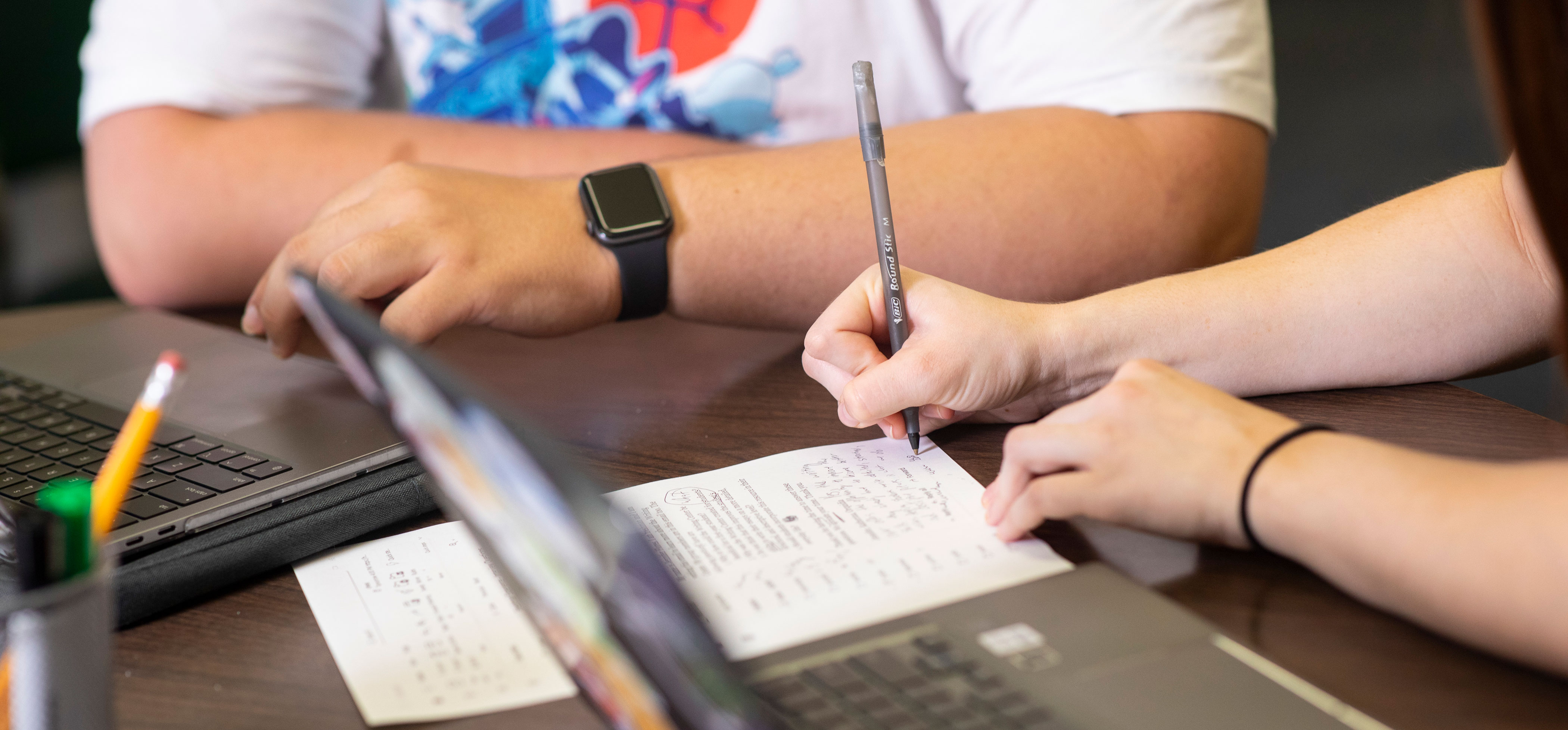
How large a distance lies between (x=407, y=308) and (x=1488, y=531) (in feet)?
2.06

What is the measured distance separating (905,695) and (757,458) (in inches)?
11.0

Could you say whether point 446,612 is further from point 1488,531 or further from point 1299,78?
point 1299,78

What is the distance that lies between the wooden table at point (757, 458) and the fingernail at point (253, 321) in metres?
0.16

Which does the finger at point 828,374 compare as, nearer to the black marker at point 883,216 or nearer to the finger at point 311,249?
the black marker at point 883,216

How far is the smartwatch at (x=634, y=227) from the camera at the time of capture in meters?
0.80

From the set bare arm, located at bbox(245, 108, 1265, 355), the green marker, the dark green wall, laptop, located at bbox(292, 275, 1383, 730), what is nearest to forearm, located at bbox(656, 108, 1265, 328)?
bare arm, located at bbox(245, 108, 1265, 355)

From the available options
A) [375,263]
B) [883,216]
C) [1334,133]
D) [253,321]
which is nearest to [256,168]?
[253,321]

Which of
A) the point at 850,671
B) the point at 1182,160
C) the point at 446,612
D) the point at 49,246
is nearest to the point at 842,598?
the point at 850,671

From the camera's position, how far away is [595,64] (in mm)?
1086

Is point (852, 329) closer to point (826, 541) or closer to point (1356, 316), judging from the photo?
point (826, 541)

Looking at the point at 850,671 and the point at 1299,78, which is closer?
the point at 850,671

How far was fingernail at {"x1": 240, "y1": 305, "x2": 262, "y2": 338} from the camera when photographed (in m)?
0.81

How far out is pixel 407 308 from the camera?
0.72 meters

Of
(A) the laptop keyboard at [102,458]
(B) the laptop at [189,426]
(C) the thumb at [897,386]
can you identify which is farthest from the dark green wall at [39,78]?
(C) the thumb at [897,386]
